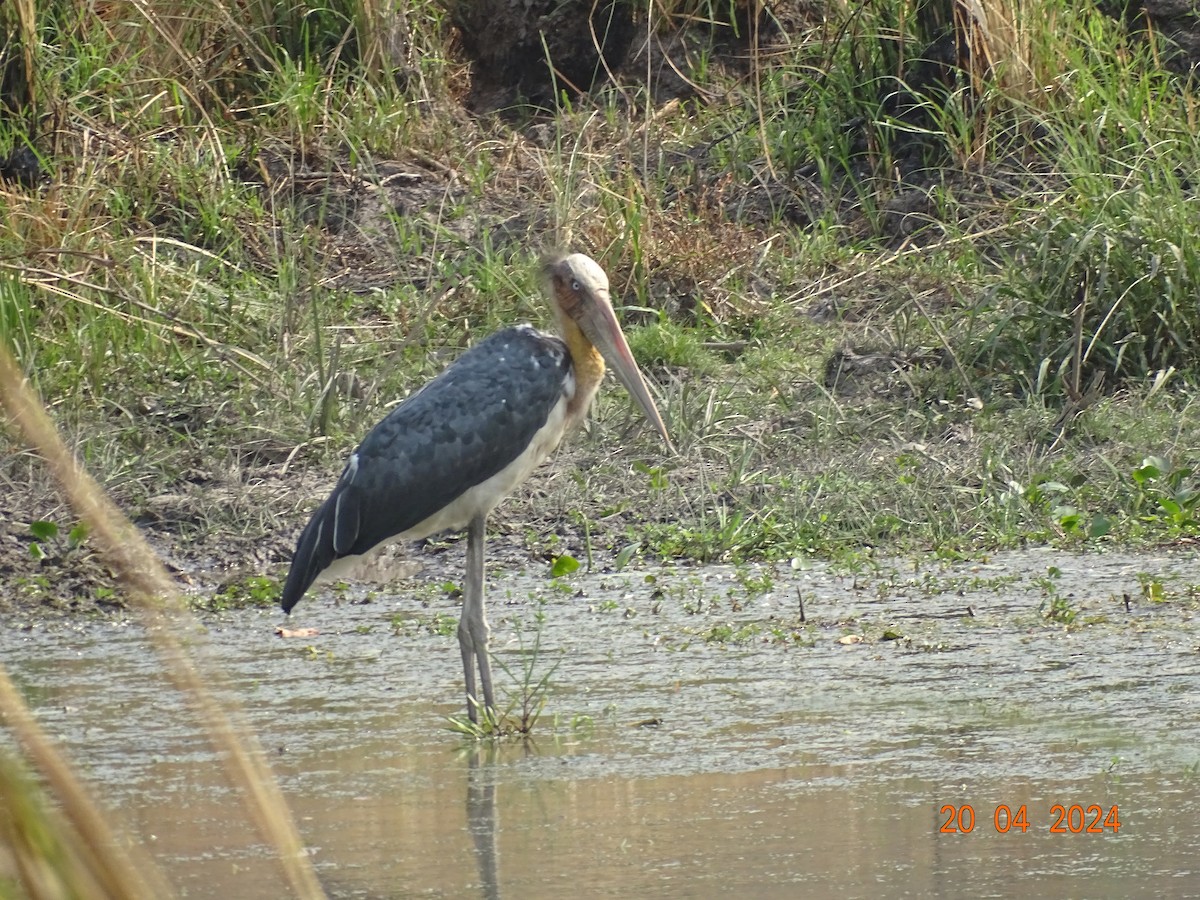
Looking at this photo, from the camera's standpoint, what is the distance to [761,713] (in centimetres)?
431

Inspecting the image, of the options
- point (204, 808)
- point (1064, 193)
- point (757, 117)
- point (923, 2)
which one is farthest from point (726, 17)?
point (204, 808)

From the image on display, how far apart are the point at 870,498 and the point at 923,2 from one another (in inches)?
140

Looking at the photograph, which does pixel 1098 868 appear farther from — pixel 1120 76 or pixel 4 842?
pixel 1120 76

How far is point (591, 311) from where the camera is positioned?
17.1 ft

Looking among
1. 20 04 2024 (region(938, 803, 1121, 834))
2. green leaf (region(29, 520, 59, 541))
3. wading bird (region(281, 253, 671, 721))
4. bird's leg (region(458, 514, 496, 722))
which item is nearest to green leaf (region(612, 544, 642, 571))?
wading bird (region(281, 253, 671, 721))

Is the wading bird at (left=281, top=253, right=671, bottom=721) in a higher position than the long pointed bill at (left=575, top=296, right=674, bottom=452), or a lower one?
lower

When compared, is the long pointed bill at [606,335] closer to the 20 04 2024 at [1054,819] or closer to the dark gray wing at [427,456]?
the dark gray wing at [427,456]

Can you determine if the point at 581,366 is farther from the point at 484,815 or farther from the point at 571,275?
the point at 484,815

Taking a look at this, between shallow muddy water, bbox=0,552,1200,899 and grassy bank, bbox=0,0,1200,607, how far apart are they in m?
0.71

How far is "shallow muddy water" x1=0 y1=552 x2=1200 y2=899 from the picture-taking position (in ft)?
10.6

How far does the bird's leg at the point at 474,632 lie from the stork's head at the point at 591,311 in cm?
65

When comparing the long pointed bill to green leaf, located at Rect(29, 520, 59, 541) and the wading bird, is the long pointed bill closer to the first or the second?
the wading bird

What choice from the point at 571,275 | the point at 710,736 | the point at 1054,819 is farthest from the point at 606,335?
the point at 1054,819

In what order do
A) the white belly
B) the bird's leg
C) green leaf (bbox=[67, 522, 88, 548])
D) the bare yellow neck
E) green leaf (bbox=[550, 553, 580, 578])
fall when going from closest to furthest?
the bird's leg, the white belly, the bare yellow neck, green leaf (bbox=[550, 553, 580, 578]), green leaf (bbox=[67, 522, 88, 548])
